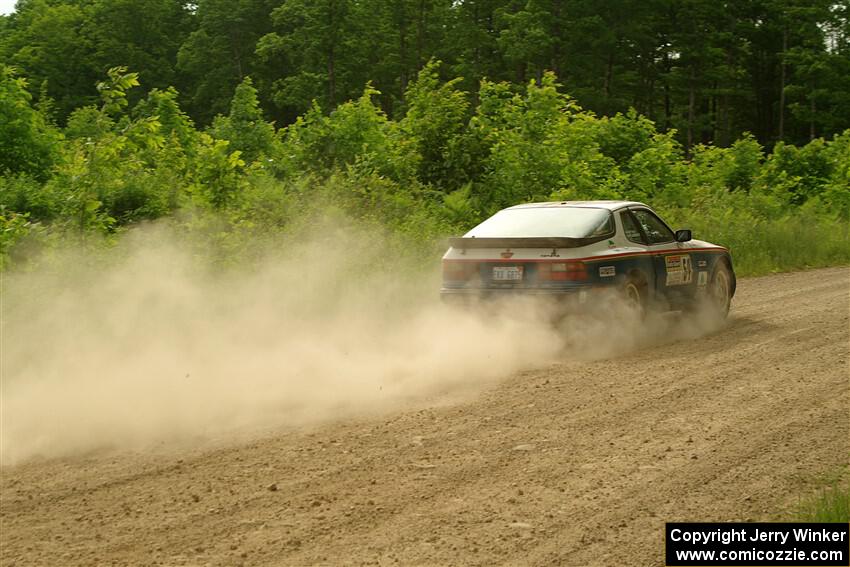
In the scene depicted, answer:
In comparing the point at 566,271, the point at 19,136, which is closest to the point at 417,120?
the point at 19,136

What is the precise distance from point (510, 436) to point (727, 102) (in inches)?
2561

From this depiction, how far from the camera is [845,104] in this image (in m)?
63.2

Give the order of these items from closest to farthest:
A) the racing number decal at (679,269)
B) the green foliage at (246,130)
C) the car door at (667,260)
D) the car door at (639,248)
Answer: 1. the car door at (639,248)
2. the car door at (667,260)
3. the racing number decal at (679,269)
4. the green foliage at (246,130)

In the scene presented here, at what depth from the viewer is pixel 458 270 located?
430 inches

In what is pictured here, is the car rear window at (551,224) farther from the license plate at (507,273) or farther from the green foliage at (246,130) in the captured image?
the green foliage at (246,130)

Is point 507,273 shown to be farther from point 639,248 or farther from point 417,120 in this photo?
point 417,120

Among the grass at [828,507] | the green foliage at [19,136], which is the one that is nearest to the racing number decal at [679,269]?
the grass at [828,507]

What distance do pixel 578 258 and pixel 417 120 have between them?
31.6 feet

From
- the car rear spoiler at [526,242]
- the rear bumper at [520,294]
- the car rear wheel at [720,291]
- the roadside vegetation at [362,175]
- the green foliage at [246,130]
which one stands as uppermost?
the green foliage at [246,130]

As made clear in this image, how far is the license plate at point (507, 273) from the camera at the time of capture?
10570 millimetres

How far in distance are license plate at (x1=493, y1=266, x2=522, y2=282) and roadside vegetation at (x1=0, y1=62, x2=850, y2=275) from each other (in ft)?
14.1

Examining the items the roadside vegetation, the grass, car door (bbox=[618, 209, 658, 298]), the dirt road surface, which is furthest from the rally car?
the grass

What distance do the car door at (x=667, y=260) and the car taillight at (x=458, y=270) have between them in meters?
2.27

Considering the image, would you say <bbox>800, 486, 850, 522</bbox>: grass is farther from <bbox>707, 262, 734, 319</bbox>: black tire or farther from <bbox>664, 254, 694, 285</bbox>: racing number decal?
<bbox>707, 262, 734, 319</bbox>: black tire
